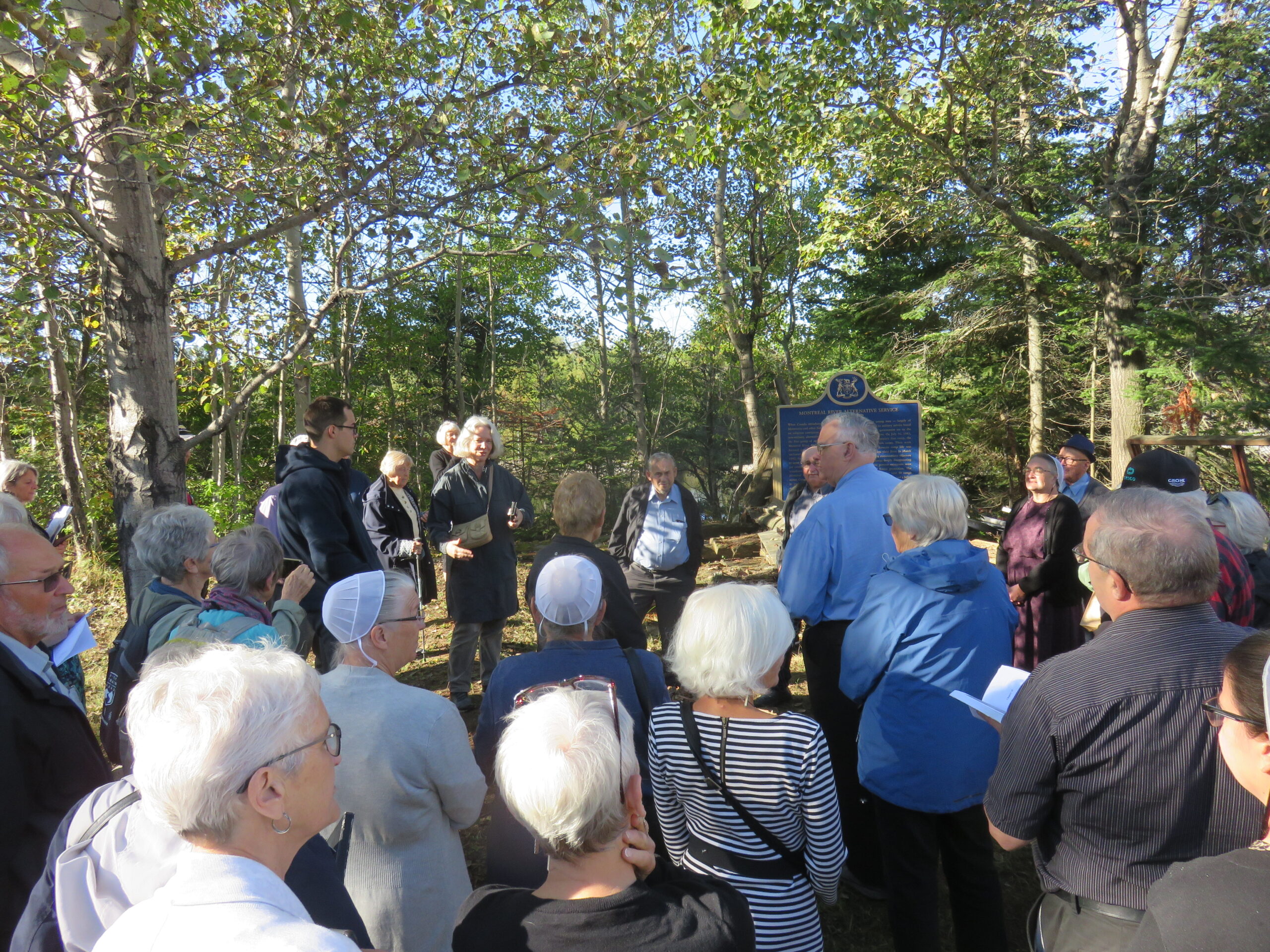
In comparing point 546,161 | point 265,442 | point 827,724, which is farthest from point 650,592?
point 265,442

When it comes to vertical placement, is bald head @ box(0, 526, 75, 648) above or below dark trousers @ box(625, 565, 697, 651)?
above

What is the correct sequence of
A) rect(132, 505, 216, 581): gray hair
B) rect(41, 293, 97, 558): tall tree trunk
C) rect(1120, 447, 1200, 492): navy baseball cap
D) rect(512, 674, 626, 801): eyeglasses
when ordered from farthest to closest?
rect(41, 293, 97, 558): tall tree trunk, rect(1120, 447, 1200, 492): navy baseball cap, rect(132, 505, 216, 581): gray hair, rect(512, 674, 626, 801): eyeglasses

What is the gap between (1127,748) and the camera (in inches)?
63.9

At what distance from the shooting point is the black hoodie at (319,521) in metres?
3.95

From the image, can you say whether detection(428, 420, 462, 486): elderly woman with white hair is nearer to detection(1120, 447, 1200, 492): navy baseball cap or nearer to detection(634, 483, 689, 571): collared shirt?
detection(634, 483, 689, 571): collared shirt

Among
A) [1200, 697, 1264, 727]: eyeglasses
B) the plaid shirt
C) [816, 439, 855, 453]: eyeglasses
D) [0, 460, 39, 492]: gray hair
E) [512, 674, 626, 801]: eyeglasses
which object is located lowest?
the plaid shirt

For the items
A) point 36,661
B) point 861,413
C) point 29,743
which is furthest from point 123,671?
point 861,413

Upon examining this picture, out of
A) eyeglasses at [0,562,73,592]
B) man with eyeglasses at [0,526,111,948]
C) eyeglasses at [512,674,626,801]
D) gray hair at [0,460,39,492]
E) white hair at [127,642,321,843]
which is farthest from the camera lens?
gray hair at [0,460,39,492]

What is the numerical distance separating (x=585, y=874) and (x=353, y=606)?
114 cm

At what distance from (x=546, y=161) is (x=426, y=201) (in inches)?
31.3

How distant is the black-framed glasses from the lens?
47.3 inches

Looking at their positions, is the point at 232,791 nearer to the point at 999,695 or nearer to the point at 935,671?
the point at 999,695

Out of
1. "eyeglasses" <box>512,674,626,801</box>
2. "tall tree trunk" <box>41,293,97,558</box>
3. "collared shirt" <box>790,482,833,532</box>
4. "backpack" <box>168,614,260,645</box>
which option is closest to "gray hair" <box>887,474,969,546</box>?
"eyeglasses" <box>512,674,626,801</box>

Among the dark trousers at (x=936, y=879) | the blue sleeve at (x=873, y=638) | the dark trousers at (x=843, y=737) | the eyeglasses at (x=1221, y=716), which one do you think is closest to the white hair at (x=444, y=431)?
the dark trousers at (x=843, y=737)
